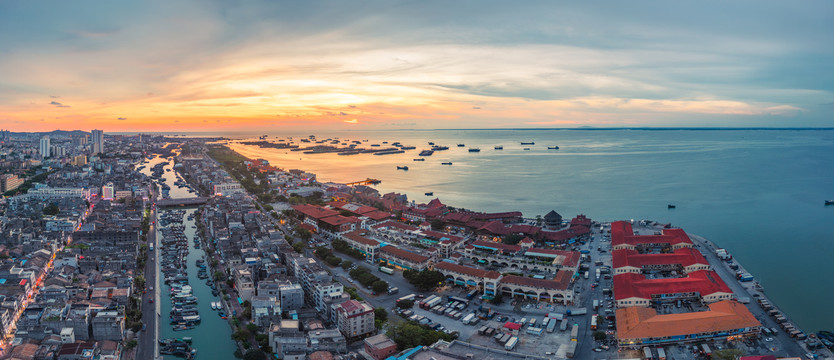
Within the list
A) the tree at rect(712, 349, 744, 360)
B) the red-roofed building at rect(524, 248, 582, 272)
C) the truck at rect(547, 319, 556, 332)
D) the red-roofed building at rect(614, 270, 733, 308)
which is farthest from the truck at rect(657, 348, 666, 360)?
the red-roofed building at rect(524, 248, 582, 272)

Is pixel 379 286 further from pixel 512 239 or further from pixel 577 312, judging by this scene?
pixel 512 239

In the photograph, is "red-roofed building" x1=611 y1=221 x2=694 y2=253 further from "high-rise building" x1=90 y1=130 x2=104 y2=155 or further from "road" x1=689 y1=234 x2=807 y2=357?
"high-rise building" x1=90 y1=130 x2=104 y2=155

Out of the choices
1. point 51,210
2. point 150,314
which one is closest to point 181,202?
point 51,210

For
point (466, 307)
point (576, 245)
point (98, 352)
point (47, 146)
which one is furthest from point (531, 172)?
point (47, 146)

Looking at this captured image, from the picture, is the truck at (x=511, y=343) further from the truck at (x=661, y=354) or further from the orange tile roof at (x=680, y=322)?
the truck at (x=661, y=354)

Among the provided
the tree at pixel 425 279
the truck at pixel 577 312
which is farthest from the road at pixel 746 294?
the tree at pixel 425 279
